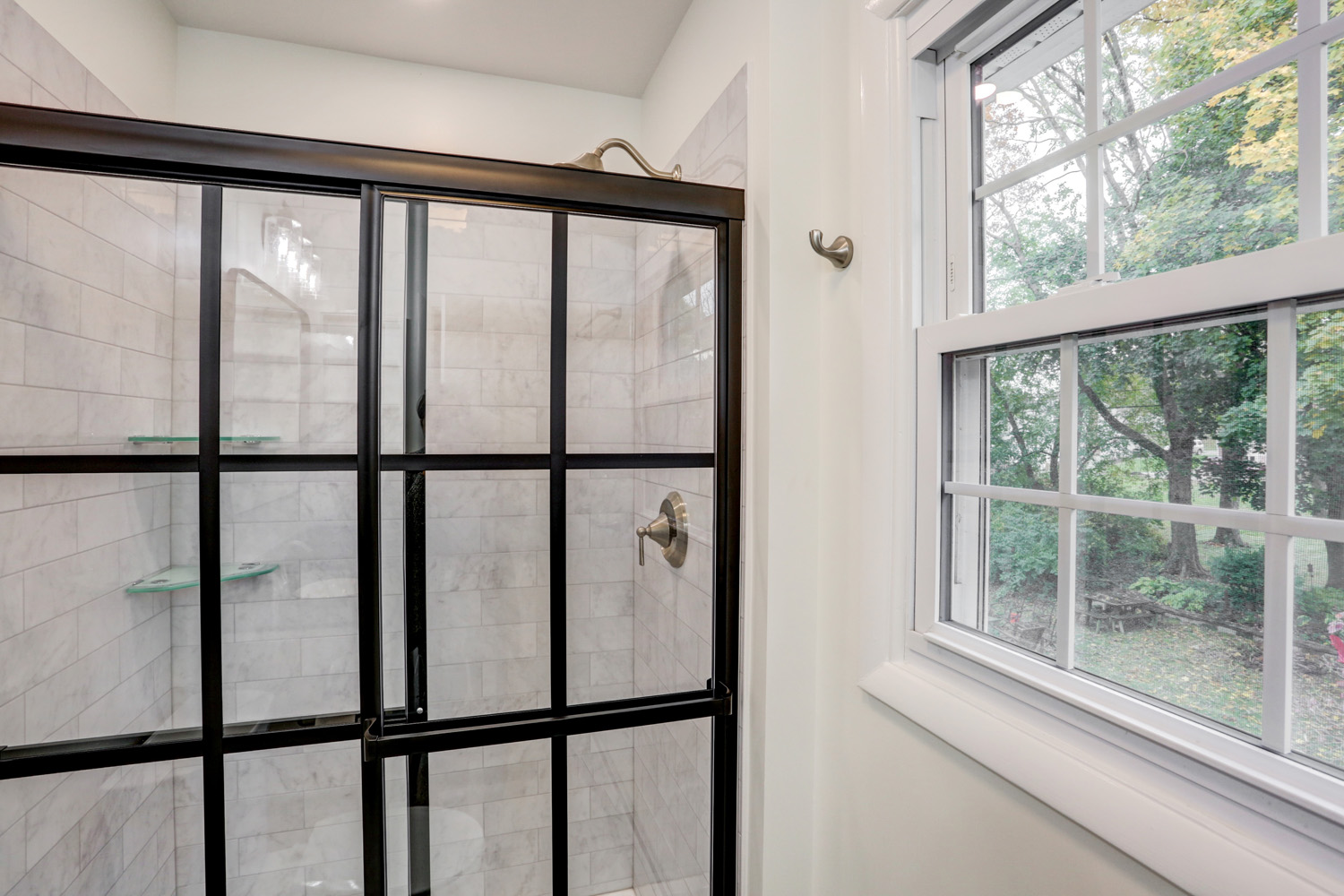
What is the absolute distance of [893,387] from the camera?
3.23 feet

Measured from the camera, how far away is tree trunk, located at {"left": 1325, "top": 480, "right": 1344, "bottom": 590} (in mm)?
519

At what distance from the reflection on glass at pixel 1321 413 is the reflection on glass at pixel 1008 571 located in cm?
25

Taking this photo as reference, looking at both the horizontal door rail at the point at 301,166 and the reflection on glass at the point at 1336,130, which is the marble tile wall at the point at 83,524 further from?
the reflection on glass at the point at 1336,130

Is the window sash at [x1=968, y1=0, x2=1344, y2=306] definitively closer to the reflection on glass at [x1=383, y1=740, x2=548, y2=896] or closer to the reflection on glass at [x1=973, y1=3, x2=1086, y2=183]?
the reflection on glass at [x1=973, y1=3, x2=1086, y2=183]

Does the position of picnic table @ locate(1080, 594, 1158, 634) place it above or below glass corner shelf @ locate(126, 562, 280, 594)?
above

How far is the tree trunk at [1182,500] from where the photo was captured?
63cm

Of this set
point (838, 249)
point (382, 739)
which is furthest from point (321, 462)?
point (838, 249)

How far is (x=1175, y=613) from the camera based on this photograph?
0.64 meters

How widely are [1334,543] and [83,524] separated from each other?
1655mm

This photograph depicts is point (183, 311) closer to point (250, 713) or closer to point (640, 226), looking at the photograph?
point (250, 713)

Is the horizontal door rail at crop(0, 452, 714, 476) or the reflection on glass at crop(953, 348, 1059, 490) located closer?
the reflection on glass at crop(953, 348, 1059, 490)

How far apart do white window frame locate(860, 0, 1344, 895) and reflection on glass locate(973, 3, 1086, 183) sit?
27 millimetres

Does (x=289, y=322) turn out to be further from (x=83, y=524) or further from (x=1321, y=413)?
(x=1321, y=413)

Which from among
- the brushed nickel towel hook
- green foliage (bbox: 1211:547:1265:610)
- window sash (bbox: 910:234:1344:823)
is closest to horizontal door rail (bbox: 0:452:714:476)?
the brushed nickel towel hook
